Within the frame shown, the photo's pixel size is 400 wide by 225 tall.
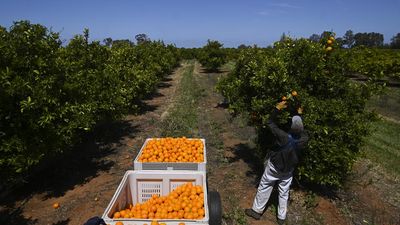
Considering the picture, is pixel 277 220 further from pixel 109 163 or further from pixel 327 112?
pixel 109 163

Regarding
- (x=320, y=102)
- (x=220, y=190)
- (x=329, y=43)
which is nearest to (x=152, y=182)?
(x=220, y=190)

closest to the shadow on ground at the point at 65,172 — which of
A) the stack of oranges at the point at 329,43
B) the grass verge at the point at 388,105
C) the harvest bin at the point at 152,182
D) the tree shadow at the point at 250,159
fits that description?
the harvest bin at the point at 152,182

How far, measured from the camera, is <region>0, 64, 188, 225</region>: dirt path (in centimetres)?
659

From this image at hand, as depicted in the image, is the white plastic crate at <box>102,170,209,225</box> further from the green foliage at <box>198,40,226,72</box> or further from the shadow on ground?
the green foliage at <box>198,40,226,72</box>

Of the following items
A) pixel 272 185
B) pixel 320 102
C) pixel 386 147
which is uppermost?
pixel 320 102

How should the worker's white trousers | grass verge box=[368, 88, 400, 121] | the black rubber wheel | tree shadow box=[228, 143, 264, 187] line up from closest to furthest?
1. the black rubber wheel
2. the worker's white trousers
3. tree shadow box=[228, 143, 264, 187]
4. grass verge box=[368, 88, 400, 121]

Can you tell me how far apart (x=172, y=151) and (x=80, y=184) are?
3149 mm

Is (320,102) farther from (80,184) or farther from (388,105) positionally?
(388,105)

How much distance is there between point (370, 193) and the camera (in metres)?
7.74

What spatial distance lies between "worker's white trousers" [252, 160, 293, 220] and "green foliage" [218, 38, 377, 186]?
2.89 feet

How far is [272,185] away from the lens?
6.21m

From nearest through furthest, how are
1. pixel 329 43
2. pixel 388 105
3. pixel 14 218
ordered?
pixel 14 218
pixel 329 43
pixel 388 105

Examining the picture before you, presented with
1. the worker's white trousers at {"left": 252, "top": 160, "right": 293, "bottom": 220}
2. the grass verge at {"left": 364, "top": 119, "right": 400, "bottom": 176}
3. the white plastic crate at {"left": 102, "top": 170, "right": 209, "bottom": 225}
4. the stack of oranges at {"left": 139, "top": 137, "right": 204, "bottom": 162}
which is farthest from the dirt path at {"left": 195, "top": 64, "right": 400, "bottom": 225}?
the white plastic crate at {"left": 102, "top": 170, "right": 209, "bottom": 225}

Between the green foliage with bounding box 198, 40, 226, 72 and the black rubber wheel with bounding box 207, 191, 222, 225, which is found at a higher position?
the green foliage with bounding box 198, 40, 226, 72
